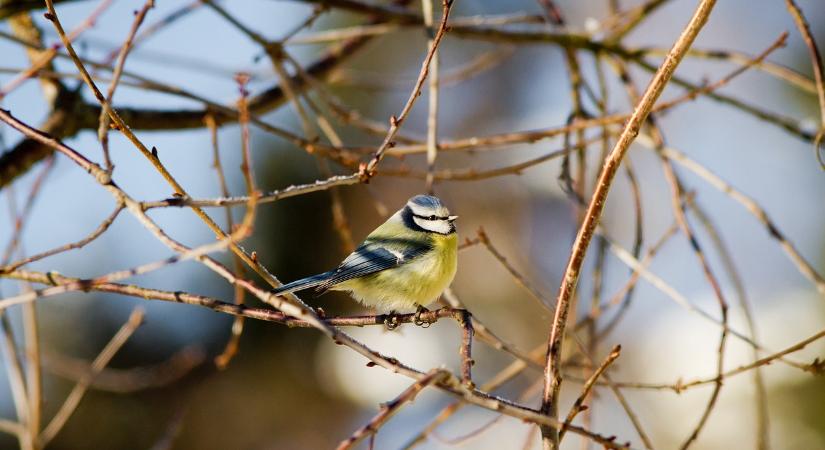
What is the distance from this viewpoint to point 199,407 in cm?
755

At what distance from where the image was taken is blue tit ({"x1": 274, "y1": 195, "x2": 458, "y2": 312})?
7.60 ft

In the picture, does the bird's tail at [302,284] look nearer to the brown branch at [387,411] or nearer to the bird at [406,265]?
the bird at [406,265]

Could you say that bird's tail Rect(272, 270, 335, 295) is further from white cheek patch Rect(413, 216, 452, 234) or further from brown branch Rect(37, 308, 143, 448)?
brown branch Rect(37, 308, 143, 448)

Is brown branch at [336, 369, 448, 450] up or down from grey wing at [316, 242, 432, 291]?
down

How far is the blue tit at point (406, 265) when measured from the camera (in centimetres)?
232

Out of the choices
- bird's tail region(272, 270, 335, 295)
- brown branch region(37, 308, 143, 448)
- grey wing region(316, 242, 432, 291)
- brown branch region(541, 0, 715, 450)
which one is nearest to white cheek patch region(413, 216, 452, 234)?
grey wing region(316, 242, 432, 291)

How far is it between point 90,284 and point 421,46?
370 inches

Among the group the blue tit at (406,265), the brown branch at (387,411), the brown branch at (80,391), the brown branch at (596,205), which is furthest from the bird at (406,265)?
the brown branch at (387,411)

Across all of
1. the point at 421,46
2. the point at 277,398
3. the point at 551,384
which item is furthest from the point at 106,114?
the point at 421,46

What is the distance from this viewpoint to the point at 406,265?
240 cm

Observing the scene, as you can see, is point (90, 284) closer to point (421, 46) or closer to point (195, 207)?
point (195, 207)

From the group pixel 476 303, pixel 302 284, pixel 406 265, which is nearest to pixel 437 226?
pixel 406 265

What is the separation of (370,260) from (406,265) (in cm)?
14

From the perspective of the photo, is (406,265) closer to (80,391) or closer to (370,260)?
(370,260)
